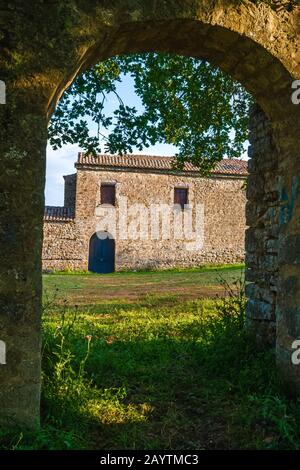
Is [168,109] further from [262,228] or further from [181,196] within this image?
[181,196]

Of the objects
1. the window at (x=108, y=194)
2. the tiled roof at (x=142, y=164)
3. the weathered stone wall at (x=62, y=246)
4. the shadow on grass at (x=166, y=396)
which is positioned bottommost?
the shadow on grass at (x=166, y=396)

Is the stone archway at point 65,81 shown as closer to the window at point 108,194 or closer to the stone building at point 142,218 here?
the stone building at point 142,218

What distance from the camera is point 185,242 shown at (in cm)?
2269

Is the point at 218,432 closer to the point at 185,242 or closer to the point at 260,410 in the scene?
the point at 260,410

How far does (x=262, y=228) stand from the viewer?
4.17 metres

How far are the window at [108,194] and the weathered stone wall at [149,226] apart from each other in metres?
0.22

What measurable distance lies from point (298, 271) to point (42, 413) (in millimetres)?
2010

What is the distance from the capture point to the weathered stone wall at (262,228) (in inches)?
152

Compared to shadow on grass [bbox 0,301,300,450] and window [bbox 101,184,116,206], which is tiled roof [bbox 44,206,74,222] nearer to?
window [bbox 101,184,116,206]

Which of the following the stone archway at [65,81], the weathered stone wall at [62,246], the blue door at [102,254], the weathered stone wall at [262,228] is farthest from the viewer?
the blue door at [102,254]

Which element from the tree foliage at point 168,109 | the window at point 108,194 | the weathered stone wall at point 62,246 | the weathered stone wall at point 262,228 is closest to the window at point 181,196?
the window at point 108,194

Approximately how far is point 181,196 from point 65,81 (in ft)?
67.4

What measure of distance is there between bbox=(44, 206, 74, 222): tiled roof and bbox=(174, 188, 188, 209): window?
5545mm

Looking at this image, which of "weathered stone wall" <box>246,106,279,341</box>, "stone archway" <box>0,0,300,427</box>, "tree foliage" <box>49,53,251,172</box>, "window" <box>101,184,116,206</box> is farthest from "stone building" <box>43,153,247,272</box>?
"stone archway" <box>0,0,300,427</box>
